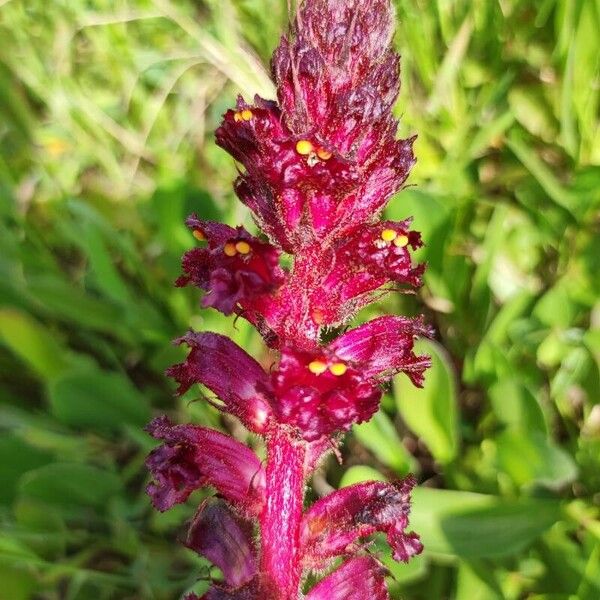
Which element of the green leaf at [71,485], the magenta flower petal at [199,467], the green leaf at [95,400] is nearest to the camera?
the magenta flower petal at [199,467]

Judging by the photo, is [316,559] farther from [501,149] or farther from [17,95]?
[17,95]

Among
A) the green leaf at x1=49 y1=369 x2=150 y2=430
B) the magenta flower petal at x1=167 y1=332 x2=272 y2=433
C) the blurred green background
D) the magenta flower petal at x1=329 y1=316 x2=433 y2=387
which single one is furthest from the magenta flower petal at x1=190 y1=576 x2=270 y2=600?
the green leaf at x1=49 y1=369 x2=150 y2=430

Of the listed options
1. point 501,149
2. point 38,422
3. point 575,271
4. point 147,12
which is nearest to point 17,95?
point 147,12

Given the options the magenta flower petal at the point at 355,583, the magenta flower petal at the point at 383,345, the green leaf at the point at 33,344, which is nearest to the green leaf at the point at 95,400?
the green leaf at the point at 33,344

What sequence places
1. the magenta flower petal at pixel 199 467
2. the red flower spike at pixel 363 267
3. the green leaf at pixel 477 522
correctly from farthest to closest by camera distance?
the green leaf at pixel 477 522
the magenta flower petal at pixel 199 467
the red flower spike at pixel 363 267

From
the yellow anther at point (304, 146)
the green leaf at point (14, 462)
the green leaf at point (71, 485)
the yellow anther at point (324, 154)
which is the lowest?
the yellow anther at point (324, 154)

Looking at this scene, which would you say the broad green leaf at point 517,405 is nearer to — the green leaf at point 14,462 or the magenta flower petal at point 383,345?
the magenta flower petal at point 383,345

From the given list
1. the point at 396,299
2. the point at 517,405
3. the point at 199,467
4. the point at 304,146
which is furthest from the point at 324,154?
the point at 396,299

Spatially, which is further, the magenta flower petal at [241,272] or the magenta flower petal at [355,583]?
the magenta flower petal at [355,583]
